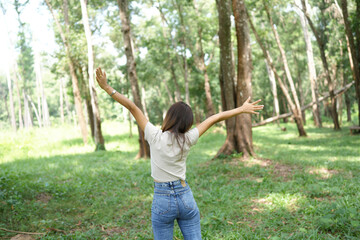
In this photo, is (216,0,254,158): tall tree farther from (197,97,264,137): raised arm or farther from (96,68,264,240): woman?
(96,68,264,240): woman

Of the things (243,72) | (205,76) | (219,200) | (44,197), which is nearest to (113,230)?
(219,200)

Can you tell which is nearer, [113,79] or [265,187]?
[265,187]

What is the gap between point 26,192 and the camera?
22.1 feet

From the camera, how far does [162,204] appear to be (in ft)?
8.47

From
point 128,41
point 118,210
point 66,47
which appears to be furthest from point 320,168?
point 66,47

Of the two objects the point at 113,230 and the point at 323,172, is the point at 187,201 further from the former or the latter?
the point at 323,172

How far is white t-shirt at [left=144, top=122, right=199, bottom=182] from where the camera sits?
2641 mm

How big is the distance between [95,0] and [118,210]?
14823mm

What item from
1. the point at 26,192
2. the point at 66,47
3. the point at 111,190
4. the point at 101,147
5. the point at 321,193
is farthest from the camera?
the point at 66,47

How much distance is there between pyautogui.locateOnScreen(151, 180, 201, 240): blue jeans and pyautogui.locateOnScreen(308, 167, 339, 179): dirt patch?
18.6ft

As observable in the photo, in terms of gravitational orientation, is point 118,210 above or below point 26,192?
below

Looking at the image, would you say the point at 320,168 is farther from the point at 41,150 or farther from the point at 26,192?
the point at 41,150

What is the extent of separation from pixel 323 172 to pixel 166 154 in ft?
21.1

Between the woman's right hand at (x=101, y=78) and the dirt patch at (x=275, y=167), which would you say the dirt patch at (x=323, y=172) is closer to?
the dirt patch at (x=275, y=167)
